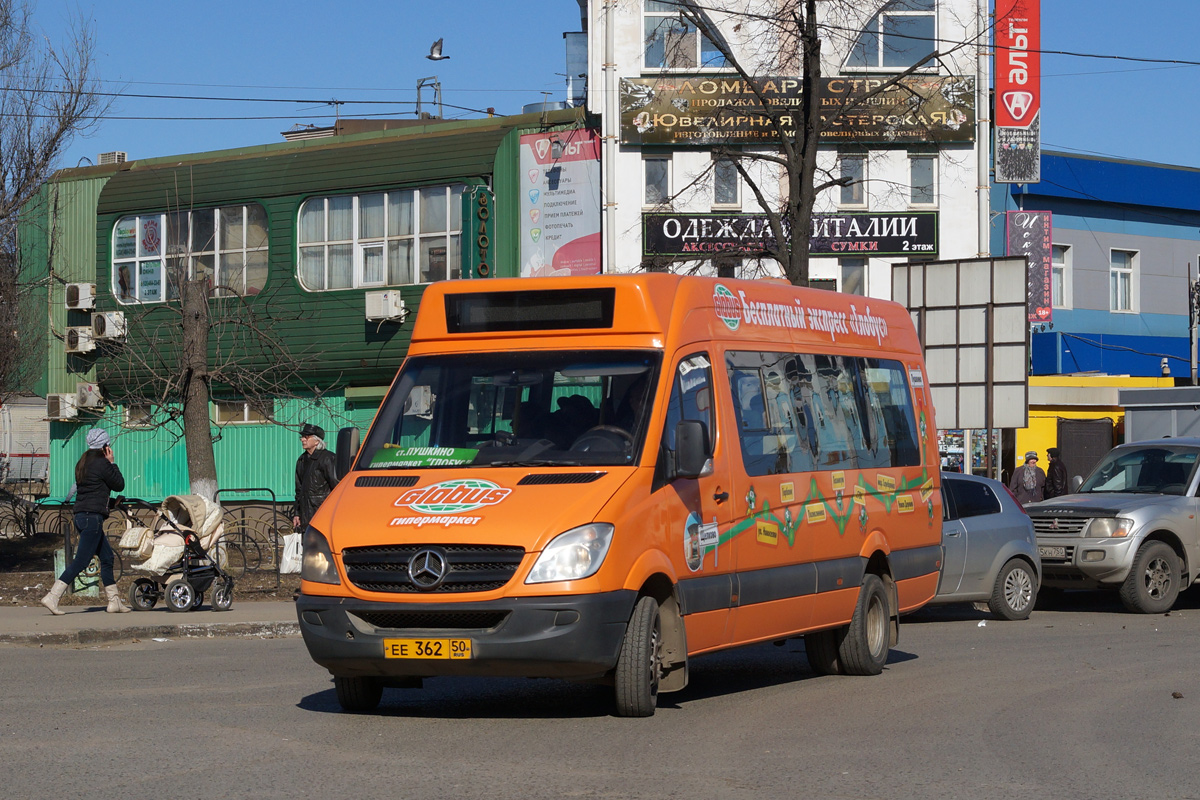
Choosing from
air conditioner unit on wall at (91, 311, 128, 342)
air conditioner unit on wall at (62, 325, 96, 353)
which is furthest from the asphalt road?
air conditioner unit on wall at (62, 325, 96, 353)

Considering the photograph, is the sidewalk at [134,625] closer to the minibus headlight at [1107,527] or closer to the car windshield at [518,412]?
the car windshield at [518,412]

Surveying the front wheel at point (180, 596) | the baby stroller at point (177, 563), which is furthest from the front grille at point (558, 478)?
the front wheel at point (180, 596)

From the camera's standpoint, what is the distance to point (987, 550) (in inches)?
601

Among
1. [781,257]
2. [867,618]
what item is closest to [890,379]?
[867,618]

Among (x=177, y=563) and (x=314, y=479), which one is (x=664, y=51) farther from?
(x=177, y=563)

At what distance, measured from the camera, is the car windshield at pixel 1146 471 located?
57.1 ft

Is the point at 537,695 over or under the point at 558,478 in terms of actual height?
under

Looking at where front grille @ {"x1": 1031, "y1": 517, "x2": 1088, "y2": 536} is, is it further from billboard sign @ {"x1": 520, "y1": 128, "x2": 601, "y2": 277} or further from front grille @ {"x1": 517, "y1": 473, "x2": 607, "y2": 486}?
billboard sign @ {"x1": 520, "y1": 128, "x2": 601, "y2": 277}

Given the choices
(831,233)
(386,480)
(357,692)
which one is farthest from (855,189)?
(357,692)

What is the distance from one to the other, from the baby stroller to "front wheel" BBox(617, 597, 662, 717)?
8340 millimetres

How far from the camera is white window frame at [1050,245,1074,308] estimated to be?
36.2 metres

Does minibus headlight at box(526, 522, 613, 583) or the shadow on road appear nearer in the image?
minibus headlight at box(526, 522, 613, 583)

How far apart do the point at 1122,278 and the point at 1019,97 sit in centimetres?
810

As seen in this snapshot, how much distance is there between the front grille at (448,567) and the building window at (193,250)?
26154mm
